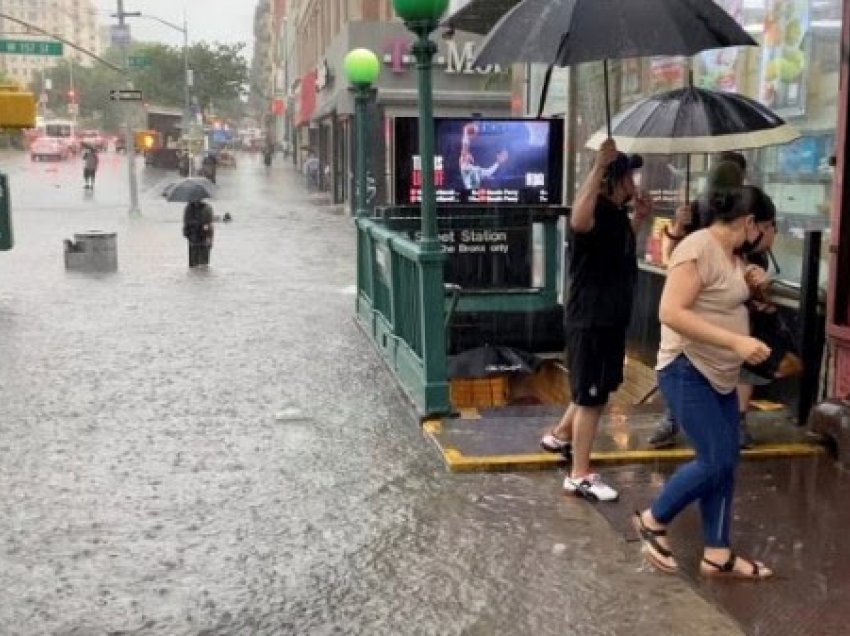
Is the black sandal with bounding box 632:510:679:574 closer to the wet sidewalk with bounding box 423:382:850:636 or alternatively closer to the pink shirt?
the wet sidewalk with bounding box 423:382:850:636

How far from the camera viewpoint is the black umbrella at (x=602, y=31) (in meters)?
4.79

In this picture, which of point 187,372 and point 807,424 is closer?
point 807,424

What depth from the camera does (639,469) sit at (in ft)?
18.9

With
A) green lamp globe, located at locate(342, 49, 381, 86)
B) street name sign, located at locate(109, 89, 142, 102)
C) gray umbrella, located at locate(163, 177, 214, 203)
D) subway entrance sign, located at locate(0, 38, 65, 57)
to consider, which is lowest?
gray umbrella, located at locate(163, 177, 214, 203)

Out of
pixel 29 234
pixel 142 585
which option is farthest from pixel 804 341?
pixel 29 234

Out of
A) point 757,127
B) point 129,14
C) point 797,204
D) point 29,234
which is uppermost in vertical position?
point 129,14

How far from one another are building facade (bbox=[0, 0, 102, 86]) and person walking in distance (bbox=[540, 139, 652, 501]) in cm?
10100

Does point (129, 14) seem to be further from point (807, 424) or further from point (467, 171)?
point (807, 424)

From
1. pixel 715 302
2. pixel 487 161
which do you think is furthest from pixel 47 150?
pixel 715 302

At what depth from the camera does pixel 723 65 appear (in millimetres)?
7953

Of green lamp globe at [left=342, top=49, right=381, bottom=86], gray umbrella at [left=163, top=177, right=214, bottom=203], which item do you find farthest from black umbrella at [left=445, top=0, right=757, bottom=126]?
gray umbrella at [left=163, top=177, right=214, bottom=203]

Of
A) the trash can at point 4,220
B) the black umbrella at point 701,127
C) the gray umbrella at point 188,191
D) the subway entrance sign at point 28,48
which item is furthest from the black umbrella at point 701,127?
the subway entrance sign at point 28,48

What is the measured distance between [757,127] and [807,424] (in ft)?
5.90

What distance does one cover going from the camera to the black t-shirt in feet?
16.5
